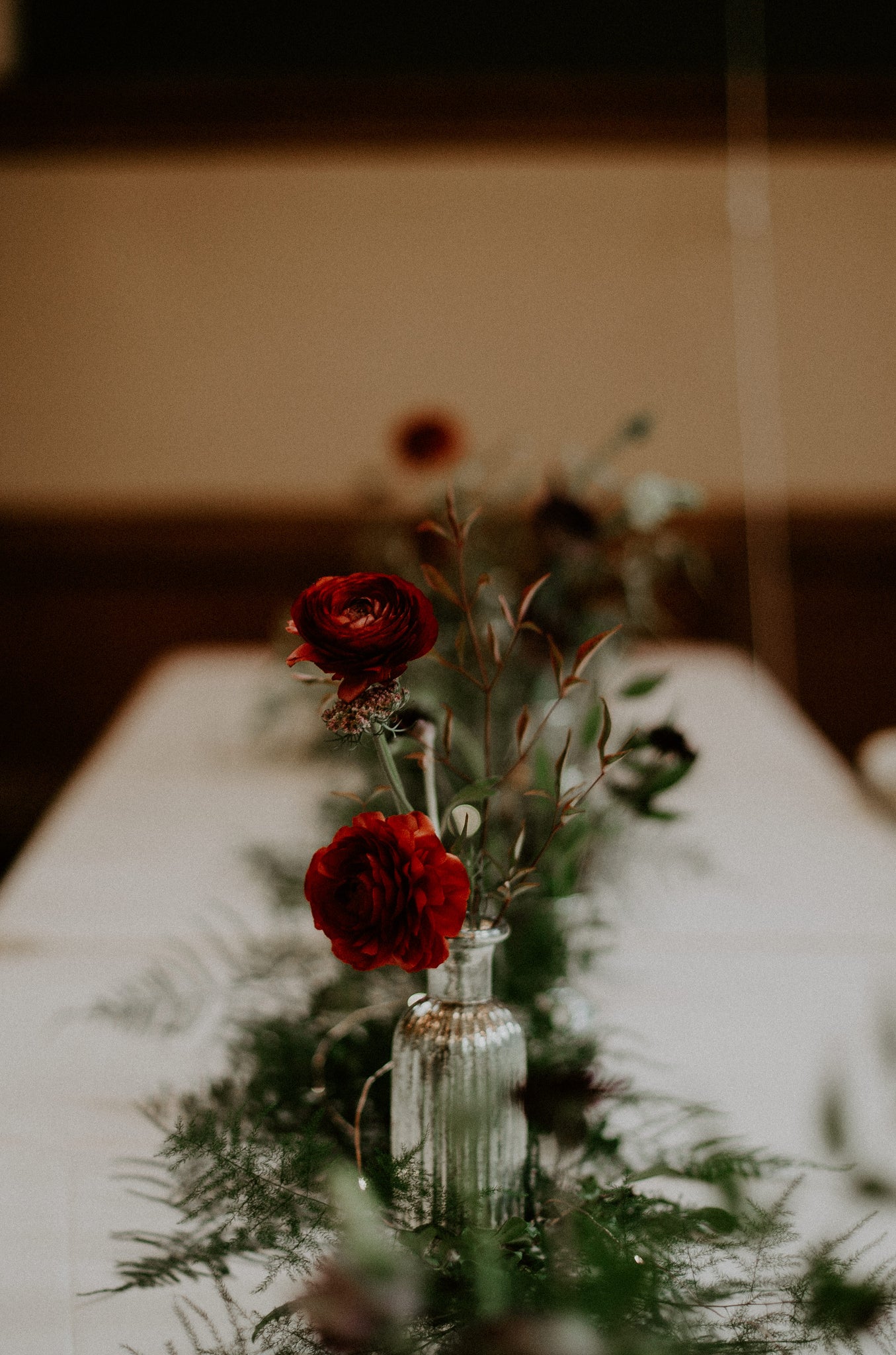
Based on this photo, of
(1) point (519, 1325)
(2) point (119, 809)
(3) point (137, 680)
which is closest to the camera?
(1) point (519, 1325)

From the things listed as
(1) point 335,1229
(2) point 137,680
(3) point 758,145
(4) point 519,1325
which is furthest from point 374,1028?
(3) point 758,145

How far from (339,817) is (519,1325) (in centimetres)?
78

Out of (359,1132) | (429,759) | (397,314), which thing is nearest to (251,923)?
(359,1132)

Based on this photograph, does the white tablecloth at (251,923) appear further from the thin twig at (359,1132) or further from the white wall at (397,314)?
the white wall at (397,314)

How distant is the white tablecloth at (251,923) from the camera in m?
0.65

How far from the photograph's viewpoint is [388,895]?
0.47 metres

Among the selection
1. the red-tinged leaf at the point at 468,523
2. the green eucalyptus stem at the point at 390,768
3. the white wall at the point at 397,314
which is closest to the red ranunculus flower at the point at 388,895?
the green eucalyptus stem at the point at 390,768

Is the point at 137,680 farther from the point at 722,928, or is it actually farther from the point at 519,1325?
the point at 519,1325

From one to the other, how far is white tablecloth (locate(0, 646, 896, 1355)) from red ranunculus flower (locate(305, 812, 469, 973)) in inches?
6.3

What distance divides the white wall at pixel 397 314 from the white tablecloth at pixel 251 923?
1241 mm

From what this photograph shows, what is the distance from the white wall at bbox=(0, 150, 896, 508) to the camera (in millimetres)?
2734

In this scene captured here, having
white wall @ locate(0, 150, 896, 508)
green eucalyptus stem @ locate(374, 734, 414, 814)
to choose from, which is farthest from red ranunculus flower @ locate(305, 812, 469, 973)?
white wall @ locate(0, 150, 896, 508)

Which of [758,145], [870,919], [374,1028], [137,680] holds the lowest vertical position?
[137,680]

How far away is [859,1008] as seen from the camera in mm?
913
